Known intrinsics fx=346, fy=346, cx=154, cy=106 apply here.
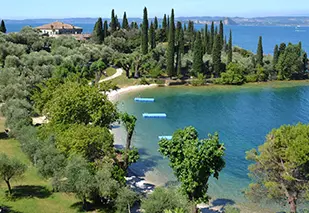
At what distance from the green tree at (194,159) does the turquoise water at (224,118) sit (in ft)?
26.0

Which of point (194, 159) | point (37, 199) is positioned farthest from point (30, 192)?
point (194, 159)

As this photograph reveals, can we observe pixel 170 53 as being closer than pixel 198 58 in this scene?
Yes

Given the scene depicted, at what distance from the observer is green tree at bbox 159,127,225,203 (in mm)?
24016

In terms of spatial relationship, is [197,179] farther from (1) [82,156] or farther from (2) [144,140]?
(2) [144,140]

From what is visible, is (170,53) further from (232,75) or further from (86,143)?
(86,143)

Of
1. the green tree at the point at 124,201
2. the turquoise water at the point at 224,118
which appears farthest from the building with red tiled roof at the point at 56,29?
the green tree at the point at 124,201

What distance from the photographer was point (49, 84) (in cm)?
4338

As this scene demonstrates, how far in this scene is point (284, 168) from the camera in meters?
23.8

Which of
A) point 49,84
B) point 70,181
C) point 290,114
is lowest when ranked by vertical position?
point 290,114

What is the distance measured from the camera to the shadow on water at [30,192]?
2789cm

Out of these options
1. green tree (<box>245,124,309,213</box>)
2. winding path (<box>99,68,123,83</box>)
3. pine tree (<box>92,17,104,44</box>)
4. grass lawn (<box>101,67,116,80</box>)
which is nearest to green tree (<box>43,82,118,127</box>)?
green tree (<box>245,124,309,213</box>)

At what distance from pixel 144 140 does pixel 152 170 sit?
9962 mm

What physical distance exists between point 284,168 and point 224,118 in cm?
3605

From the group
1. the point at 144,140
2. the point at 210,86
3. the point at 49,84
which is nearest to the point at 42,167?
the point at 49,84
